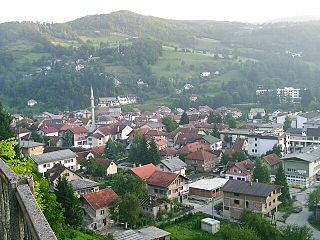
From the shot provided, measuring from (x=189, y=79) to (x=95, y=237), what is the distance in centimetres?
6542

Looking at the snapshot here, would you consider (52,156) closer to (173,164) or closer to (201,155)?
(173,164)

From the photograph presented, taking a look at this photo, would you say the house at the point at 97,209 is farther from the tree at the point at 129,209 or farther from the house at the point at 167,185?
the house at the point at 167,185

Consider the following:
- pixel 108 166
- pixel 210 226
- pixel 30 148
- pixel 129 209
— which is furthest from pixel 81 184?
pixel 30 148

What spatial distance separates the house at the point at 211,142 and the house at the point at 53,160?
11.9m

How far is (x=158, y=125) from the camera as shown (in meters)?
45.7

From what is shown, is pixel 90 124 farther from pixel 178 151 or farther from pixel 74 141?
pixel 178 151

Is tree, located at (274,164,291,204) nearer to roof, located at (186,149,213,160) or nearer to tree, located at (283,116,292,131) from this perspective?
roof, located at (186,149,213,160)

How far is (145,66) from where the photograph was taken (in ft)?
270

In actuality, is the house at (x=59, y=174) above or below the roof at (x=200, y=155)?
above

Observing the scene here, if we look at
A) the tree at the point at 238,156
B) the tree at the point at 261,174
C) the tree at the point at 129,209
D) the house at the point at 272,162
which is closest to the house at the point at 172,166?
the tree at the point at 238,156

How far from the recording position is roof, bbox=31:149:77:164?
27306 mm

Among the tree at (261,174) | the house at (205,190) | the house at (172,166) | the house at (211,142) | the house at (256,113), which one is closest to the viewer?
the house at (205,190)

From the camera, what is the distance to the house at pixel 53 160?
27.2 meters

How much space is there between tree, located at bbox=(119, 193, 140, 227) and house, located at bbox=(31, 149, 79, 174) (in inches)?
383
